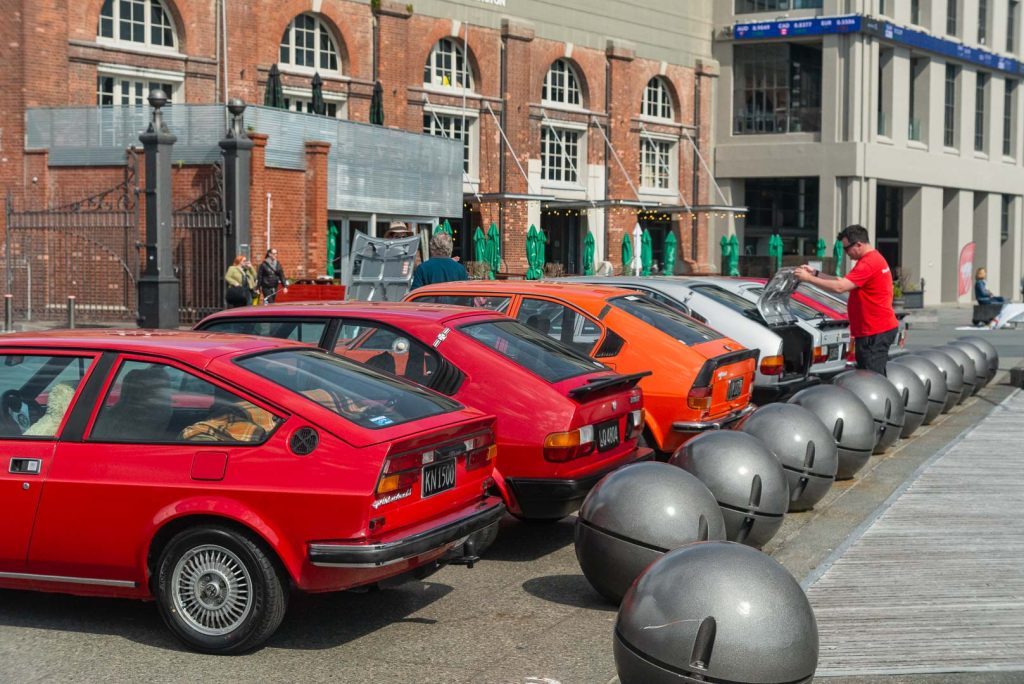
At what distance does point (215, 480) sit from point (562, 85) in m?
42.3

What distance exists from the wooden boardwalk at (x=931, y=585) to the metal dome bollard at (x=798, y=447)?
0.51 meters

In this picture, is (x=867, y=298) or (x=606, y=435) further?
(x=867, y=298)

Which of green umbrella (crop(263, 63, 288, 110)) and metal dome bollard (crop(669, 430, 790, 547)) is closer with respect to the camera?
metal dome bollard (crop(669, 430, 790, 547))

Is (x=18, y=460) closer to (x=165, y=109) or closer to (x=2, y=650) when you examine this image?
(x=2, y=650)

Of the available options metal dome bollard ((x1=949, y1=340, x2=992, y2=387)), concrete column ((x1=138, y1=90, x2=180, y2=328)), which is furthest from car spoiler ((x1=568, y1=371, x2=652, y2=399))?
concrete column ((x1=138, y1=90, x2=180, y2=328))

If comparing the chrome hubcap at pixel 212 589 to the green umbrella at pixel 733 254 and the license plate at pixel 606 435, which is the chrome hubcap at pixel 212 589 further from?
the green umbrella at pixel 733 254

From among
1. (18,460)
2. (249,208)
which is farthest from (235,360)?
(249,208)

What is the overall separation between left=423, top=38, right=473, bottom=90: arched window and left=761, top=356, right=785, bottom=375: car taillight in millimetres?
30050

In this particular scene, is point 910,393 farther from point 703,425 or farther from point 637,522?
point 637,522

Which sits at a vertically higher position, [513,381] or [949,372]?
[513,381]

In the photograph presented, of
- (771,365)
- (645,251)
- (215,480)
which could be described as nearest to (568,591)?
(215,480)

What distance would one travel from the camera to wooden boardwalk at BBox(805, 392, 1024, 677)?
625cm

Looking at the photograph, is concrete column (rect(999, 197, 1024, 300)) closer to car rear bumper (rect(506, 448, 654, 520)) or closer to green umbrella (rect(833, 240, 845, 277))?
green umbrella (rect(833, 240, 845, 277))

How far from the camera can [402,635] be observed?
661 cm
